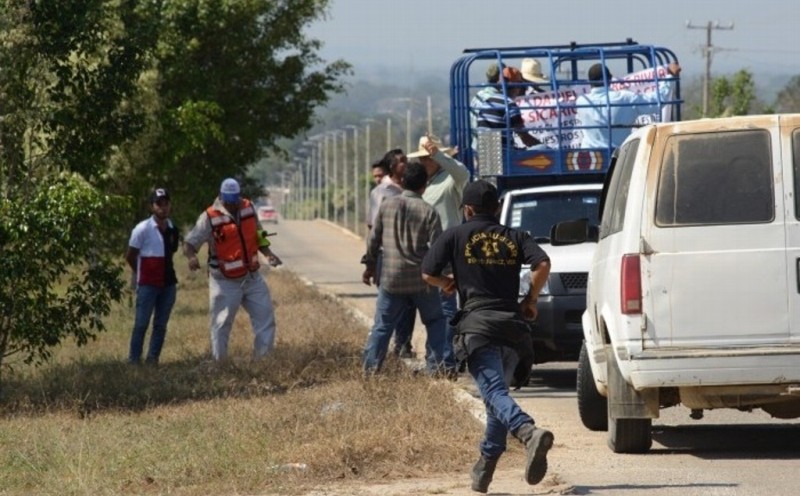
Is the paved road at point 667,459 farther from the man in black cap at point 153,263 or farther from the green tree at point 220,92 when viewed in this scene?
the green tree at point 220,92

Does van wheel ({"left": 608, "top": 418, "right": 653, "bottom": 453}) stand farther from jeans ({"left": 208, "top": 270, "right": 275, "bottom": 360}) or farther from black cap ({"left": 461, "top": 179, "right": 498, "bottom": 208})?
jeans ({"left": 208, "top": 270, "right": 275, "bottom": 360})

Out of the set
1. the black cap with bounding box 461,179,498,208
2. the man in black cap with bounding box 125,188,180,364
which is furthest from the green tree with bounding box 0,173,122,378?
the black cap with bounding box 461,179,498,208

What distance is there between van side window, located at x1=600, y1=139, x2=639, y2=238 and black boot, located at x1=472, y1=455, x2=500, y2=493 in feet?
6.16

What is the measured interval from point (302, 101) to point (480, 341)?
2360 cm

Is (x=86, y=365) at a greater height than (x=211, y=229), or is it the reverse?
(x=211, y=229)

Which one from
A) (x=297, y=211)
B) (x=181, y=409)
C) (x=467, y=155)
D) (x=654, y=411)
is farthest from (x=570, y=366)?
(x=297, y=211)

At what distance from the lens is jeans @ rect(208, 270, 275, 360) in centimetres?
1552

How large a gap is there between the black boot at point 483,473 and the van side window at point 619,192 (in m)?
1.88

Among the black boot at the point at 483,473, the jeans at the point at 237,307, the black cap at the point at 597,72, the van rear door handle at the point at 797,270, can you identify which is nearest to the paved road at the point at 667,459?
the black boot at the point at 483,473

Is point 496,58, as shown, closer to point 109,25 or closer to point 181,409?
point 109,25

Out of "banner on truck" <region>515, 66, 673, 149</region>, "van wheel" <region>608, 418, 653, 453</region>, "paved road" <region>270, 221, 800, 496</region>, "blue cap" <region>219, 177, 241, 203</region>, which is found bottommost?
"paved road" <region>270, 221, 800, 496</region>

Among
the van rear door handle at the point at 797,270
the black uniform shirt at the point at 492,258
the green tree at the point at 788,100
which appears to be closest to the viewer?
the black uniform shirt at the point at 492,258

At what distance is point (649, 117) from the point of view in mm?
16766

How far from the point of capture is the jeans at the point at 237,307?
15.5 metres
